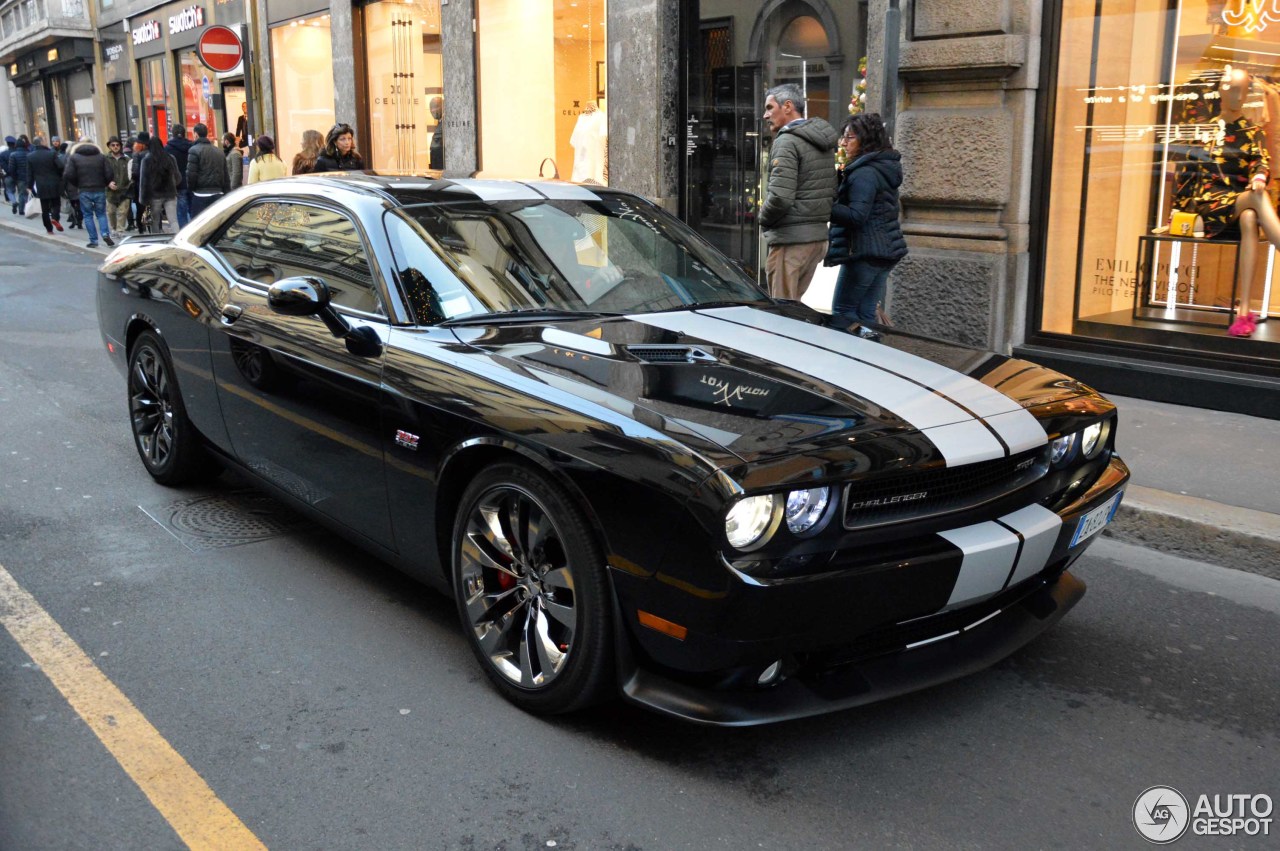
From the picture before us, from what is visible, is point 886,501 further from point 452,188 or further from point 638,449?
point 452,188

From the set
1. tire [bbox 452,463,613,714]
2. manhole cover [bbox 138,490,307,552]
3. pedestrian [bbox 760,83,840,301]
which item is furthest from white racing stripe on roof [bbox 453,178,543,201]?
pedestrian [bbox 760,83,840,301]

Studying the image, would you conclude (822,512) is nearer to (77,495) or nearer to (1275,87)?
(77,495)

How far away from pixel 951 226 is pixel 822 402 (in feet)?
19.4

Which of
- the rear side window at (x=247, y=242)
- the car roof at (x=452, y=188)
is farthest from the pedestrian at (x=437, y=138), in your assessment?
the car roof at (x=452, y=188)

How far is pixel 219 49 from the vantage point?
652 inches

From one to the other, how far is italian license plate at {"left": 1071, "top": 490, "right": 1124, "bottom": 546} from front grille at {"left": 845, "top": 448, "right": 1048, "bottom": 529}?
272mm

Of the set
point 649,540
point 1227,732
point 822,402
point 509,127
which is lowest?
point 1227,732

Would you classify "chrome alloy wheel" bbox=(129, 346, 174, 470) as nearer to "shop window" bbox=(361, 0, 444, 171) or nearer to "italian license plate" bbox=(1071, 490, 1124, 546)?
"italian license plate" bbox=(1071, 490, 1124, 546)

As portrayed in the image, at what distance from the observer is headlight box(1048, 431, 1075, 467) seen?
3.51 meters

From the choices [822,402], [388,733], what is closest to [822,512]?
[822,402]

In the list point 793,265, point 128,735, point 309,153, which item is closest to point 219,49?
point 309,153

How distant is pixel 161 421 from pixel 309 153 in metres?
7.32

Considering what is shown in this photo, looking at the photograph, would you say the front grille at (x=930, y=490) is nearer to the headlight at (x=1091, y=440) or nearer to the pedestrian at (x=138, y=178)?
the headlight at (x=1091, y=440)

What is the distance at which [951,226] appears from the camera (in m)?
8.68
